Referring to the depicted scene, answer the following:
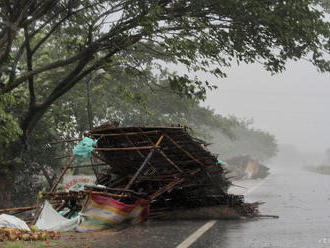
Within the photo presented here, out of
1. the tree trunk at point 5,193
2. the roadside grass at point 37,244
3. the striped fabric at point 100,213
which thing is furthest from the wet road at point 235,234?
the tree trunk at point 5,193

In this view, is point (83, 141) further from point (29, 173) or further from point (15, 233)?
point (29, 173)

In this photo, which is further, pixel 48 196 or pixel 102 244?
pixel 48 196

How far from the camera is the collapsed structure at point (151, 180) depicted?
372 inches

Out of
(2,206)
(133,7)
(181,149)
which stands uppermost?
(133,7)

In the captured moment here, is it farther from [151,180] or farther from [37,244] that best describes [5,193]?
[37,244]

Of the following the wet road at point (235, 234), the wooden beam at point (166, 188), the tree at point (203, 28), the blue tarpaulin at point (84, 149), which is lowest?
the wet road at point (235, 234)

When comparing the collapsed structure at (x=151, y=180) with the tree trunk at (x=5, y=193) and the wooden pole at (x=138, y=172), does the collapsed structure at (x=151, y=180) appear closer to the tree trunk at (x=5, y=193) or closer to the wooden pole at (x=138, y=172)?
the wooden pole at (x=138, y=172)

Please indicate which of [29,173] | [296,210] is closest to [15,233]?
[296,210]

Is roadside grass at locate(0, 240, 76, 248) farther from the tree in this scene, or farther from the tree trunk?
the tree trunk

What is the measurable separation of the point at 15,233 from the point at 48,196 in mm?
2206

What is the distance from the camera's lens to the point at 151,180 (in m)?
10.9

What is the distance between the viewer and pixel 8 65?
16.2 metres

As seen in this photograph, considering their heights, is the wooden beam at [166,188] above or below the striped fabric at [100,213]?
above

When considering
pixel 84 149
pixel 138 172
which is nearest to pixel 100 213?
pixel 138 172
